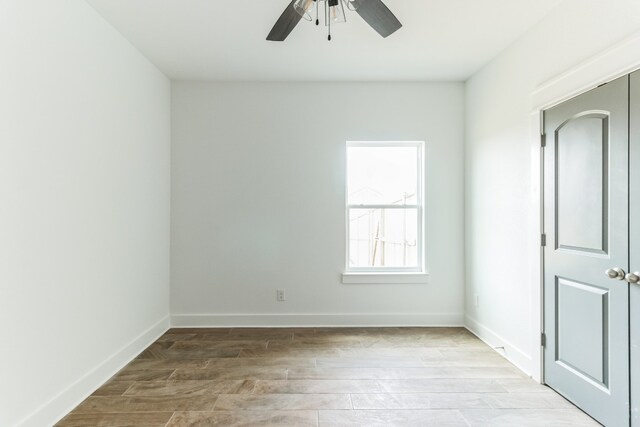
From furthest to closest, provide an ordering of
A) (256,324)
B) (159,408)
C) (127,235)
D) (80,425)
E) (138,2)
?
(256,324) → (127,235) → (138,2) → (159,408) → (80,425)

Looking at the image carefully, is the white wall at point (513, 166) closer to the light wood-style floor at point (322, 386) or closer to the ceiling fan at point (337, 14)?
the light wood-style floor at point (322, 386)

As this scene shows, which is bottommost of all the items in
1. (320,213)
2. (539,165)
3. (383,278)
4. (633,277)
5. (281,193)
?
(383,278)

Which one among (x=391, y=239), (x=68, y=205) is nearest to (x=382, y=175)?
(x=391, y=239)

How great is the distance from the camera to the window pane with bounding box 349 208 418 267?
406cm

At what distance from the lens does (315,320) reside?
393 cm

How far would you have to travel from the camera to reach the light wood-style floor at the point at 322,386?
2.20 metres

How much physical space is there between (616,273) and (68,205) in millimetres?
3238

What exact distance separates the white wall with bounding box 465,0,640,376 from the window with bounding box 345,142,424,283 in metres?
0.54

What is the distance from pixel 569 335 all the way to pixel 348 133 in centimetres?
263

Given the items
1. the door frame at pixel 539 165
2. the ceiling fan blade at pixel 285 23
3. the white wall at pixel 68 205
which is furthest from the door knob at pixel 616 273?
the white wall at pixel 68 205

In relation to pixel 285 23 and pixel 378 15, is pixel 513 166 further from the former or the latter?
pixel 285 23

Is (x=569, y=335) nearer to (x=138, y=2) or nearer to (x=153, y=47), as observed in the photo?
(x=138, y=2)

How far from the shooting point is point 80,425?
83.8 inches

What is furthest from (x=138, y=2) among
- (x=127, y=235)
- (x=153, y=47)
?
(x=127, y=235)
